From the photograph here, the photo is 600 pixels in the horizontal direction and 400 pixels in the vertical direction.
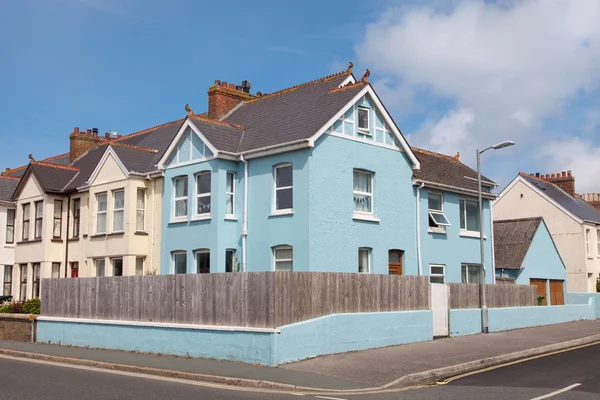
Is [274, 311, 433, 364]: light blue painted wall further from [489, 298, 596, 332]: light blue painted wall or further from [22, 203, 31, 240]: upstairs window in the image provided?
[22, 203, 31, 240]: upstairs window

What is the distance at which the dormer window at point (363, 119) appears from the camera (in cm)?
2303

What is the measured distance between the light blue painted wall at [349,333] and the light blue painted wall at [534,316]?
488 centimetres

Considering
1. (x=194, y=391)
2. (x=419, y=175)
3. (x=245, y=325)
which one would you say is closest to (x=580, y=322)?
(x=419, y=175)

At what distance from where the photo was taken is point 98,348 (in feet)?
65.1

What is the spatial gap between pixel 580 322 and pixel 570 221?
14.9 metres

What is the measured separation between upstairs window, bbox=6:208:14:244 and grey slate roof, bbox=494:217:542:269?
24.3 m

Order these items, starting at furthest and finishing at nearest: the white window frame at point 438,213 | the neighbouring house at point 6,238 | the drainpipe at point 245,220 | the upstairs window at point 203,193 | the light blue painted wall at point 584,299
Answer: the light blue painted wall at point 584,299 < the neighbouring house at point 6,238 < the white window frame at point 438,213 < the upstairs window at point 203,193 < the drainpipe at point 245,220

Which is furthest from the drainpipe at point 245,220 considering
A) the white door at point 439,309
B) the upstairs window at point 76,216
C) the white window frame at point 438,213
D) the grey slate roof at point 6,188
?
the grey slate roof at point 6,188

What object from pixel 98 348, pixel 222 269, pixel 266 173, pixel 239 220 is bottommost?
pixel 98 348

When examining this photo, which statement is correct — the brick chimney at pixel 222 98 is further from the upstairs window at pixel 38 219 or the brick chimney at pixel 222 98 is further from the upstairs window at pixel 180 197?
the upstairs window at pixel 38 219

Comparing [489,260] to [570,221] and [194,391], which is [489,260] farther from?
[194,391]

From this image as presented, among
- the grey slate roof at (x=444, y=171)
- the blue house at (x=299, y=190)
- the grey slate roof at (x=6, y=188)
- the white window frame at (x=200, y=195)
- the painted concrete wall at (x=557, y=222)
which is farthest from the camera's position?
the painted concrete wall at (x=557, y=222)

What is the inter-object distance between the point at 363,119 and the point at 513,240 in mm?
14499

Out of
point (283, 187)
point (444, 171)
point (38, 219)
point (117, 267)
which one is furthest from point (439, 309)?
point (38, 219)
